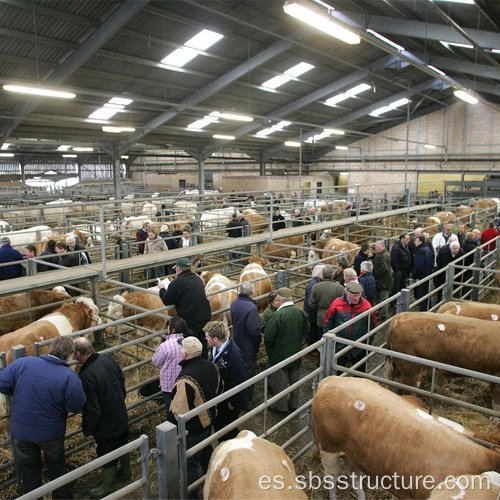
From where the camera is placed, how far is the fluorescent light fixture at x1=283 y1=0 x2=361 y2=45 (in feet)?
19.6

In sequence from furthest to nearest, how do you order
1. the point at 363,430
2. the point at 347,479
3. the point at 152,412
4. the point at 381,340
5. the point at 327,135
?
the point at 327,135
the point at 381,340
the point at 152,412
the point at 347,479
the point at 363,430

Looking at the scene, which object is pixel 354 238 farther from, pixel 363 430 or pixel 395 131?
pixel 395 131

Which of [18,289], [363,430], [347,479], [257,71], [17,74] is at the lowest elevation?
[347,479]

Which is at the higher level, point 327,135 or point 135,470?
point 327,135

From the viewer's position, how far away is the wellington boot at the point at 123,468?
4055 mm

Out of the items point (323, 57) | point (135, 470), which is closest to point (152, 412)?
point (135, 470)

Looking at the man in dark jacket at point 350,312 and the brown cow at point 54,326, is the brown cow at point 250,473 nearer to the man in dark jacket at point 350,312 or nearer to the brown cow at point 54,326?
the man in dark jacket at point 350,312

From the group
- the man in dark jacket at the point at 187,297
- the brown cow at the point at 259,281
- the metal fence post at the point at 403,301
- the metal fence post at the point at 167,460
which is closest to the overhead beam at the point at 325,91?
the brown cow at the point at 259,281

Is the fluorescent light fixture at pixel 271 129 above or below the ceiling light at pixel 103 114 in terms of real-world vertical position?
above

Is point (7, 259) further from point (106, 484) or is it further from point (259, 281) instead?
point (106, 484)

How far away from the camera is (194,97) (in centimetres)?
1733

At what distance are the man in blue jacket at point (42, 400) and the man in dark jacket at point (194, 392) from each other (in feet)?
2.50

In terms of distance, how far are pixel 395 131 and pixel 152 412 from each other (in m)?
30.1

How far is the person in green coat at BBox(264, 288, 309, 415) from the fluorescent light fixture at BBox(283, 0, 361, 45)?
3926mm
